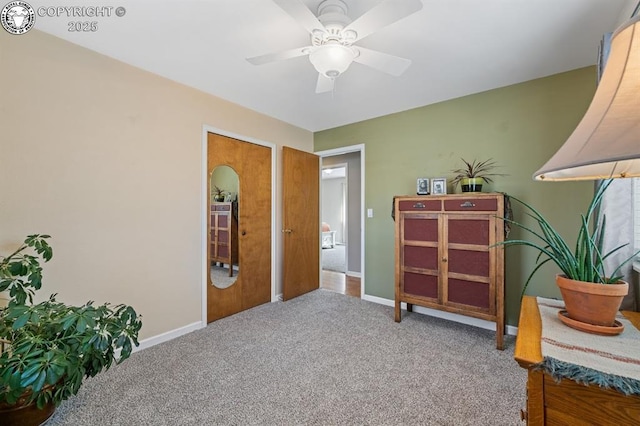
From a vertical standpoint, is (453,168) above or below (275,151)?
below

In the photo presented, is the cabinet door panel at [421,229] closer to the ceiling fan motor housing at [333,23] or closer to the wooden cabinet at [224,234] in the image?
the ceiling fan motor housing at [333,23]

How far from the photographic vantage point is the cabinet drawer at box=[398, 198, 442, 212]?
2629 millimetres

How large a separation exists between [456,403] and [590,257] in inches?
49.0

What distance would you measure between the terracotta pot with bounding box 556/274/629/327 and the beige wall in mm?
2755

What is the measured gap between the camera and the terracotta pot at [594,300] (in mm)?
846

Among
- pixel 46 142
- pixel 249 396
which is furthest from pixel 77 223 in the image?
pixel 249 396

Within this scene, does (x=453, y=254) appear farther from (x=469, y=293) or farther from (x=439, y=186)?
(x=439, y=186)

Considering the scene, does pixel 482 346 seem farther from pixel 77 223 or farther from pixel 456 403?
pixel 77 223

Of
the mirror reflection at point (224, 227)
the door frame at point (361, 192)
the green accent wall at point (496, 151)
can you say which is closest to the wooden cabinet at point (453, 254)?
the green accent wall at point (496, 151)

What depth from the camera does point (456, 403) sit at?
Answer: 1.64 m

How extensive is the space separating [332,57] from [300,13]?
1.04 ft

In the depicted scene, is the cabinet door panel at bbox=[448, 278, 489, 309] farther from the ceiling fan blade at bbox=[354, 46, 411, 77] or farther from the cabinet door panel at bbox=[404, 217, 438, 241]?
the ceiling fan blade at bbox=[354, 46, 411, 77]

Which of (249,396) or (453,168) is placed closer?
(249,396)

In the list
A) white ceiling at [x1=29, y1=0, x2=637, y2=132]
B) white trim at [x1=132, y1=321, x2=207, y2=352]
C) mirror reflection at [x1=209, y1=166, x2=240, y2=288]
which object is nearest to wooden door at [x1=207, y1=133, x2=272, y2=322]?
mirror reflection at [x1=209, y1=166, x2=240, y2=288]
